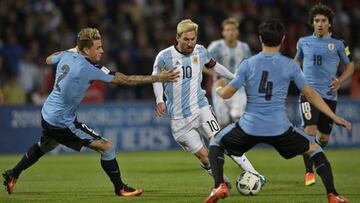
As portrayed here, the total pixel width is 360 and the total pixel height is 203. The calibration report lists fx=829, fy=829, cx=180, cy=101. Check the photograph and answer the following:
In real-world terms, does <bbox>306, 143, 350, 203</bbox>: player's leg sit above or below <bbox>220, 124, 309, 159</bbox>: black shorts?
below

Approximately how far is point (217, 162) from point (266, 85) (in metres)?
1.02

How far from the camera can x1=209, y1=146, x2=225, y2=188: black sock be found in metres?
8.96

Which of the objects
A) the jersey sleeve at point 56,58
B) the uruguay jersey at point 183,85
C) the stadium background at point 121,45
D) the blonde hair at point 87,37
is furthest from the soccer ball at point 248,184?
the stadium background at point 121,45

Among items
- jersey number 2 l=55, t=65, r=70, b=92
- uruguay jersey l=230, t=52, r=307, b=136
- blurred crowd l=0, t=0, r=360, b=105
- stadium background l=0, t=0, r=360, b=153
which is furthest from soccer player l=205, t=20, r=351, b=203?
blurred crowd l=0, t=0, r=360, b=105

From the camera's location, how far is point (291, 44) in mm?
23016

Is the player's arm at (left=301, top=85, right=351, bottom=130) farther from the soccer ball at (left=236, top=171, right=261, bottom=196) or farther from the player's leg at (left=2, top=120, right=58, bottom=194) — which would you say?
the player's leg at (left=2, top=120, right=58, bottom=194)

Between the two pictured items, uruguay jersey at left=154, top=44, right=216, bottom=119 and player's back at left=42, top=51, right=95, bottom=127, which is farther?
uruguay jersey at left=154, top=44, right=216, bottom=119

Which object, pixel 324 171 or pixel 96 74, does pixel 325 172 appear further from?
pixel 96 74

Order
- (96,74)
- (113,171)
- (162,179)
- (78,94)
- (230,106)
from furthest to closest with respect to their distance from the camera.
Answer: (230,106), (162,179), (113,171), (78,94), (96,74)

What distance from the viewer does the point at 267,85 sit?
8.77 meters

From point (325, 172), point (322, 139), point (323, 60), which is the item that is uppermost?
point (323, 60)

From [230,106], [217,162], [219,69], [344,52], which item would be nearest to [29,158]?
[219,69]

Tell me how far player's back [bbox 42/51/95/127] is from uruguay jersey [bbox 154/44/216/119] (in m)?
1.14

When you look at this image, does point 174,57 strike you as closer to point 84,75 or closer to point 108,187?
point 84,75
